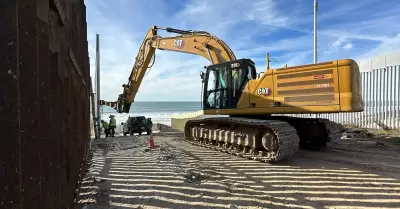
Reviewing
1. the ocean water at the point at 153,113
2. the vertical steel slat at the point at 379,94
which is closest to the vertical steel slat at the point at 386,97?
the vertical steel slat at the point at 379,94

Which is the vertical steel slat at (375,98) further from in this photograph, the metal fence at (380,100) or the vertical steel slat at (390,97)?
the vertical steel slat at (390,97)

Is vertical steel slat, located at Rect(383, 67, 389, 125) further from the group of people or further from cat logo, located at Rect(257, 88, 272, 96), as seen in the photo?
the group of people

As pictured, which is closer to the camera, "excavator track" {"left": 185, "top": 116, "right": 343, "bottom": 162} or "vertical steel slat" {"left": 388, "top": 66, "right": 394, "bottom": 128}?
"excavator track" {"left": 185, "top": 116, "right": 343, "bottom": 162}

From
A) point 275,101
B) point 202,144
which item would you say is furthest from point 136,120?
point 275,101

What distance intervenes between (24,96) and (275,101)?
735cm

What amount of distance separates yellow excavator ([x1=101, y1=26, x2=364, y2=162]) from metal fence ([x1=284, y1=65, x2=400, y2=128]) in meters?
7.05

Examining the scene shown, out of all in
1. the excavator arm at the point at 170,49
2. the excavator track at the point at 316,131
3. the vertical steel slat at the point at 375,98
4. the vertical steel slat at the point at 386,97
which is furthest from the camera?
the vertical steel slat at the point at 375,98

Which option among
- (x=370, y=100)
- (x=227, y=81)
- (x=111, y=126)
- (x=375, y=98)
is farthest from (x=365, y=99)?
(x=111, y=126)

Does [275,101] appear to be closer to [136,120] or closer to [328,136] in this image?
[328,136]

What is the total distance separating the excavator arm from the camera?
1122 cm

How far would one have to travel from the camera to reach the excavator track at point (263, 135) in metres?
7.62

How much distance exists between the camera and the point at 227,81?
9.65 meters

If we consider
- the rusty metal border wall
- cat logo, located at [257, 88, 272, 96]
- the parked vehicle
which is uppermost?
cat logo, located at [257, 88, 272, 96]

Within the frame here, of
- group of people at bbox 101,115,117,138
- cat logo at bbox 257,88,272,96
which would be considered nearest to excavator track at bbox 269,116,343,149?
cat logo at bbox 257,88,272,96
